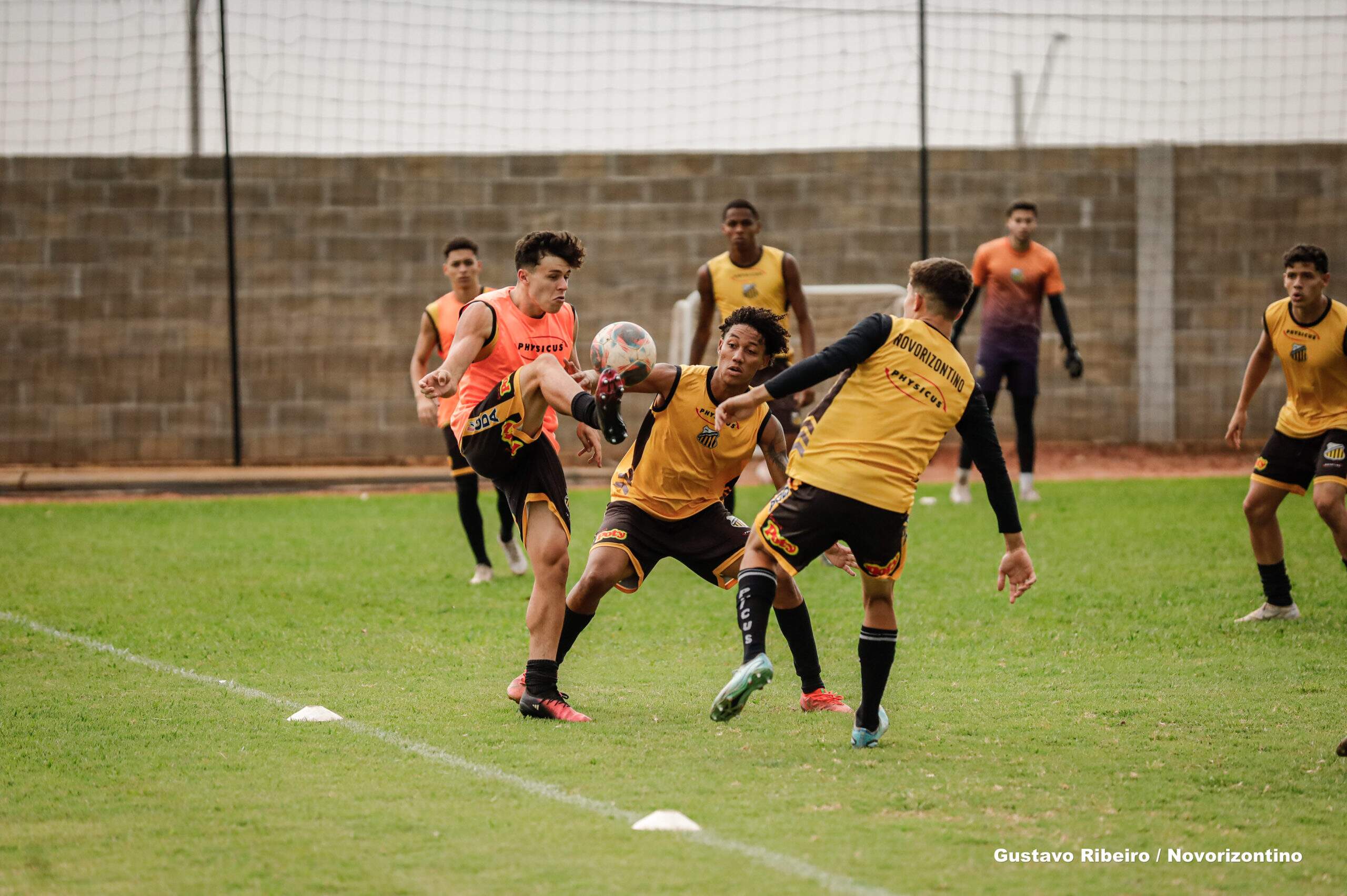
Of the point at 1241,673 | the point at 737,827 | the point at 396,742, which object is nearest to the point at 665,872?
the point at 737,827

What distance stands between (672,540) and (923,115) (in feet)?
36.6

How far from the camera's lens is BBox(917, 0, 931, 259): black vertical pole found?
15352mm

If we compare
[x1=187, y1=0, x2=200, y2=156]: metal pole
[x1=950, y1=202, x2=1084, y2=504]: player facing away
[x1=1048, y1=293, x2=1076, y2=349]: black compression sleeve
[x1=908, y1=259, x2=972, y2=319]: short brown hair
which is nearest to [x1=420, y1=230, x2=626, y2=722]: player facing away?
[x1=908, y1=259, x2=972, y2=319]: short brown hair

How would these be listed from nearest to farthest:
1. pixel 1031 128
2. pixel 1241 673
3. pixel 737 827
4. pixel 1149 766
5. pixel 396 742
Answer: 1. pixel 737 827
2. pixel 1149 766
3. pixel 396 742
4. pixel 1241 673
5. pixel 1031 128

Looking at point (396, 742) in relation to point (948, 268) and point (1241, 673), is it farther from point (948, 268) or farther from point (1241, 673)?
point (1241, 673)

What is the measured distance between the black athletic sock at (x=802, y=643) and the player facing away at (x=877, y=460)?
559 millimetres

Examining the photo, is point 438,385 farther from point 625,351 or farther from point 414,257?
point 414,257

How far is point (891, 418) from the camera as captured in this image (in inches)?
189

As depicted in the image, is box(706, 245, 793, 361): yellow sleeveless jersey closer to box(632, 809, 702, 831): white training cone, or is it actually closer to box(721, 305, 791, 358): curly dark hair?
box(721, 305, 791, 358): curly dark hair

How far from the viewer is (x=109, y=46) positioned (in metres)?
15.5

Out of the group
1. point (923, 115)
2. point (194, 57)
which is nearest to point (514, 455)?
point (923, 115)

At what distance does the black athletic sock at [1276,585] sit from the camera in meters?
7.36

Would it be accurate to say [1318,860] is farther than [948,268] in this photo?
No

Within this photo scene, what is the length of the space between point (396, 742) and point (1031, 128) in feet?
44.8
